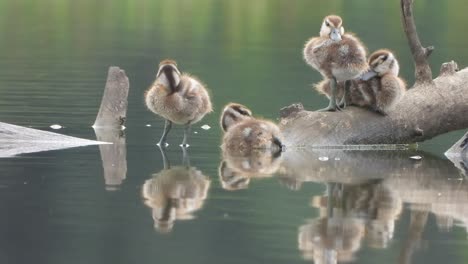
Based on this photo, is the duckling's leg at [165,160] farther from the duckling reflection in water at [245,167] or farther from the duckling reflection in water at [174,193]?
Answer: the duckling reflection in water at [245,167]

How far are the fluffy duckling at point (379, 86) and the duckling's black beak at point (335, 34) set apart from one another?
0.63 m

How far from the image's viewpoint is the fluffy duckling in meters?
15.4

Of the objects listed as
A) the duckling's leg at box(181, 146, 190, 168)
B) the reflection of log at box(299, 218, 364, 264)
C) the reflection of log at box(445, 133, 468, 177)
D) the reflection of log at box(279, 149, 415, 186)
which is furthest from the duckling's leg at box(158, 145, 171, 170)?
the reflection of log at box(299, 218, 364, 264)

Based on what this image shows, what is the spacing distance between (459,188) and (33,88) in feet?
31.9

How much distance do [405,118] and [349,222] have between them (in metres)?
5.24

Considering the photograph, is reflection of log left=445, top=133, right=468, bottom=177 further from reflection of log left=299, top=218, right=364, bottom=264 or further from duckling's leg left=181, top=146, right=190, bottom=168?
reflection of log left=299, top=218, right=364, bottom=264

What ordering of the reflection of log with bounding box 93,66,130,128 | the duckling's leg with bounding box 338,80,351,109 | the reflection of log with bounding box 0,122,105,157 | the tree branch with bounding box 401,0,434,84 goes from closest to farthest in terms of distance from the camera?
1. the reflection of log with bounding box 0,122,105,157
2. the duckling's leg with bounding box 338,80,351,109
3. the tree branch with bounding box 401,0,434,84
4. the reflection of log with bounding box 93,66,130,128

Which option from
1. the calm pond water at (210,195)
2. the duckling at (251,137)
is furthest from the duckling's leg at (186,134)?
the duckling at (251,137)

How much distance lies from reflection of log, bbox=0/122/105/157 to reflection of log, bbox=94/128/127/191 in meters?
0.45

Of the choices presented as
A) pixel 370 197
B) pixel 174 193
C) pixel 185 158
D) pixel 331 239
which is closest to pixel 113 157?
pixel 185 158

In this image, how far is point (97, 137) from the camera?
1614 cm

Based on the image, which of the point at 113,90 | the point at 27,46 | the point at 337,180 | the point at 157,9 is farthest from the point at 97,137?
the point at 157,9

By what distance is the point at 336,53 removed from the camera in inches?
592

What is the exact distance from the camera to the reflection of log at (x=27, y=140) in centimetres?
1449
